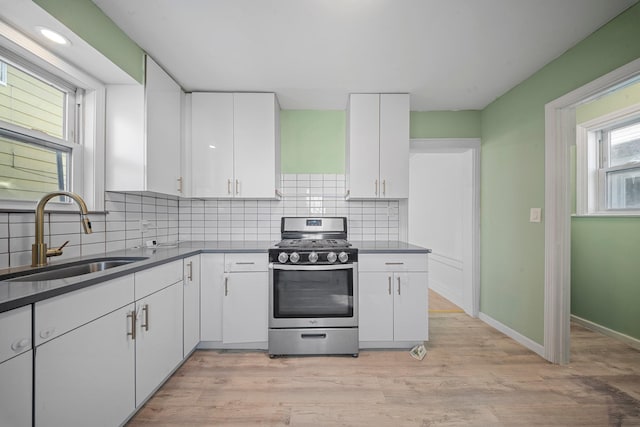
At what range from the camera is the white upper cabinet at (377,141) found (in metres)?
2.72

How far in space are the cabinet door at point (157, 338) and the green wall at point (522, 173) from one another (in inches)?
116

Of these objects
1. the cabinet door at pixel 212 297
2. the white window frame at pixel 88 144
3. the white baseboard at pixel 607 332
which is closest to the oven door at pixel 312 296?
Answer: the cabinet door at pixel 212 297

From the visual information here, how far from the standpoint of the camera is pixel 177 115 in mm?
2535

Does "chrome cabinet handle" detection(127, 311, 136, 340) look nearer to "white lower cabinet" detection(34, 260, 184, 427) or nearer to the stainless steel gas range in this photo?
"white lower cabinet" detection(34, 260, 184, 427)

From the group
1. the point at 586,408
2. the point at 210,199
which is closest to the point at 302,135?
the point at 210,199

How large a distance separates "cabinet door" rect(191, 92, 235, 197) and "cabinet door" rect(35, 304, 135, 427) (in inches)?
56.6

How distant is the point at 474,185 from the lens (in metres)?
3.21

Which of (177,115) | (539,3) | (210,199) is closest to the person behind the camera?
(539,3)

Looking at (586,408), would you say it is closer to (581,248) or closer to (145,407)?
(581,248)

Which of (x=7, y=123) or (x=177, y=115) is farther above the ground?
(x=177, y=115)

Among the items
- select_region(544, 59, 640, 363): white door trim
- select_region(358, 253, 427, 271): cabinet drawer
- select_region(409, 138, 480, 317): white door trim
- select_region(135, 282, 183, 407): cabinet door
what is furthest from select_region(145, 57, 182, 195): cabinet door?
select_region(544, 59, 640, 363): white door trim

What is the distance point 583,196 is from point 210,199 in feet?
13.5

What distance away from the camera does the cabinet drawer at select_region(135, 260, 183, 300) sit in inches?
62.2

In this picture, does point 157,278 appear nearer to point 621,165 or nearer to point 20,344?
point 20,344
